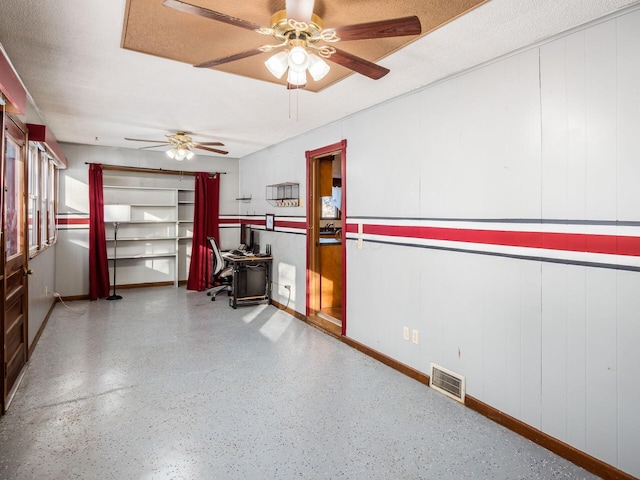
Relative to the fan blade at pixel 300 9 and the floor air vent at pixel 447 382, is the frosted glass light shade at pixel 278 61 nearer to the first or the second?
the fan blade at pixel 300 9

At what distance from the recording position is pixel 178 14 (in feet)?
6.83

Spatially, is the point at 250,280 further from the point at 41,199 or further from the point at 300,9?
the point at 300,9

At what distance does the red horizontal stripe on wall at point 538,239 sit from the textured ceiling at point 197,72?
1.23 metres

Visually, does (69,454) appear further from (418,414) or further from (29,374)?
(418,414)

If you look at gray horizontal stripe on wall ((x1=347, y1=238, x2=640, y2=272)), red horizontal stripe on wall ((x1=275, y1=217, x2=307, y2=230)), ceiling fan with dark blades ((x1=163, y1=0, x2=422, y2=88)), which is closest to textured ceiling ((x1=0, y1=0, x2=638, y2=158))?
ceiling fan with dark blades ((x1=163, y1=0, x2=422, y2=88))

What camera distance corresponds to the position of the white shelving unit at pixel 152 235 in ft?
22.2

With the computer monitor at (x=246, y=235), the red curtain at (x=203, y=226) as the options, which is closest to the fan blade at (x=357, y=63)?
the computer monitor at (x=246, y=235)

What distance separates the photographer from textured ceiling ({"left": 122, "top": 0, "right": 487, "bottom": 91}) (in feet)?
6.46

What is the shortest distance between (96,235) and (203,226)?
5.80 feet

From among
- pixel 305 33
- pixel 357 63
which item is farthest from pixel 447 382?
pixel 305 33

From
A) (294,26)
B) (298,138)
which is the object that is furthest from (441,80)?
(298,138)

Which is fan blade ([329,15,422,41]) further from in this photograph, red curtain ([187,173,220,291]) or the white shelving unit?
the white shelving unit

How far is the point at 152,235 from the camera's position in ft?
23.0

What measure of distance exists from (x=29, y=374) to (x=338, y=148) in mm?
3735
